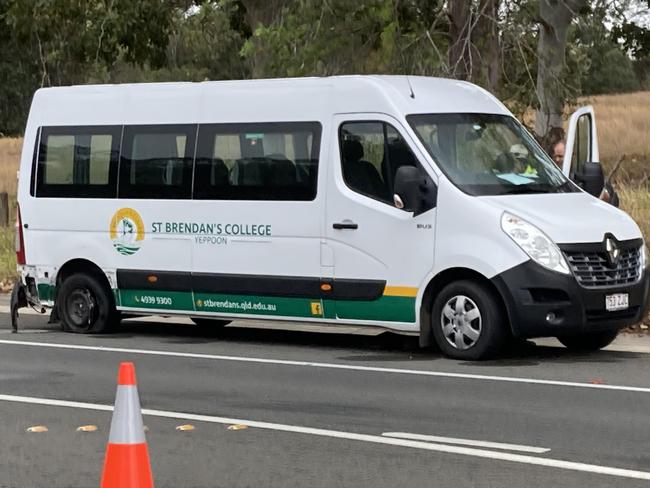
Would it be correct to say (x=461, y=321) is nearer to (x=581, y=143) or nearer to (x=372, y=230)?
(x=372, y=230)

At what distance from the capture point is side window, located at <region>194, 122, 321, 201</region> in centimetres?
1360

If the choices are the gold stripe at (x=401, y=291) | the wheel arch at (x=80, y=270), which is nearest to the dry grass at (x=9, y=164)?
the wheel arch at (x=80, y=270)

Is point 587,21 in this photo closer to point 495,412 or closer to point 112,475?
point 495,412

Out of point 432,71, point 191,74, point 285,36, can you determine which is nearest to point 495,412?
point 432,71

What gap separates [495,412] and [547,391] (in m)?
1.01

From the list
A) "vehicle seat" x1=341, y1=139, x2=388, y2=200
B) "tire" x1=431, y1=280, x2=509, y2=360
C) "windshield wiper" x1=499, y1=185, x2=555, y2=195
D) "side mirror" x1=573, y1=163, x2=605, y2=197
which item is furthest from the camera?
"side mirror" x1=573, y1=163, x2=605, y2=197

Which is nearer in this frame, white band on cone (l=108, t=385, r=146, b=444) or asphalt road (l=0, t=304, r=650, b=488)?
white band on cone (l=108, t=385, r=146, b=444)

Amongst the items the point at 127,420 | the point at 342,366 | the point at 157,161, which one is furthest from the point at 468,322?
the point at 127,420

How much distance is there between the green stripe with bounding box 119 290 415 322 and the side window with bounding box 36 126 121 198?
108 cm

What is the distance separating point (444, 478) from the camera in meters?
7.83

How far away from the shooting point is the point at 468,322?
12523mm

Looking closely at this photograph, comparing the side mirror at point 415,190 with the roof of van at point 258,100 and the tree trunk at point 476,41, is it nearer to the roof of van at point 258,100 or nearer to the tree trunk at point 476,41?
the roof of van at point 258,100

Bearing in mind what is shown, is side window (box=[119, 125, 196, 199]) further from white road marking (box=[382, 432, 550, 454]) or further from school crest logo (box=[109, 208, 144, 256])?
white road marking (box=[382, 432, 550, 454])

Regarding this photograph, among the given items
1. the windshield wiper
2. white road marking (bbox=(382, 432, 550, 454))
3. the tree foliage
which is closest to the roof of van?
the windshield wiper
